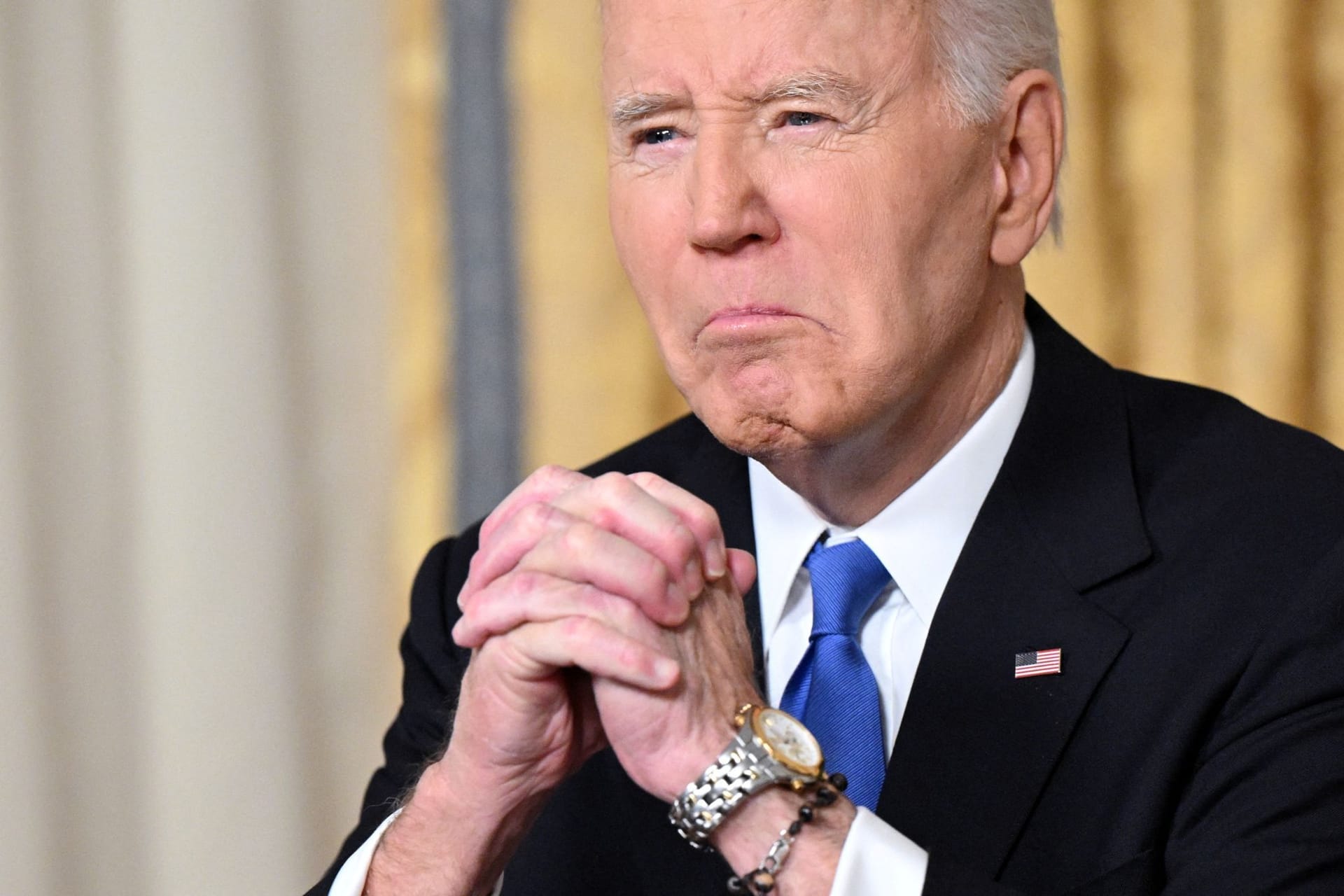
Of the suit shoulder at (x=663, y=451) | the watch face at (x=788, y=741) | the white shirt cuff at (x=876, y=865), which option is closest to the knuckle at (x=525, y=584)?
the watch face at (x=788, y=741)

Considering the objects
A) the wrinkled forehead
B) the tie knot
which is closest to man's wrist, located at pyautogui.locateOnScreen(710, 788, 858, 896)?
the tie knot

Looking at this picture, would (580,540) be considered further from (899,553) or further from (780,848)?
(899,553)

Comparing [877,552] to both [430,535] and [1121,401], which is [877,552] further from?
[430,535]

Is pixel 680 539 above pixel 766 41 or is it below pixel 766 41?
below

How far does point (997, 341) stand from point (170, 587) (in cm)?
154

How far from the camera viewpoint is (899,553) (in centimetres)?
167

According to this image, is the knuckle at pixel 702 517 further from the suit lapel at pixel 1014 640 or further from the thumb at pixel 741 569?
the suit lapel at pixel 1014 640

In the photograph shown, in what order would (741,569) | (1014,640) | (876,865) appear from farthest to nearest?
(1014,640), (741,569), (876,865)

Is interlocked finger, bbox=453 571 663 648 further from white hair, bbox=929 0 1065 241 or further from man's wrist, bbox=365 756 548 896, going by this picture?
white hair, bbox=929 0 1065 241

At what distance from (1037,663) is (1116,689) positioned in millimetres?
77

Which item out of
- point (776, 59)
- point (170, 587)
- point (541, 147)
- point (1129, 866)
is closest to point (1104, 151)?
point (541, 147)

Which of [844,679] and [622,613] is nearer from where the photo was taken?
[622,613]

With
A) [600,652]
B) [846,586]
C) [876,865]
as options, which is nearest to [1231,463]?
[846,586]

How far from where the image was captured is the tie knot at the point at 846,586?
5.44ft
